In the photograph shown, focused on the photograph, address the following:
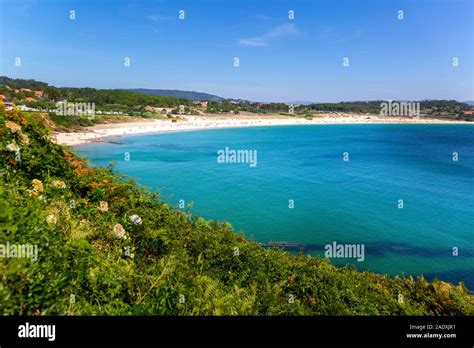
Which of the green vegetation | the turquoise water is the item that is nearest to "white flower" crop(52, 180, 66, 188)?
the green vegetation

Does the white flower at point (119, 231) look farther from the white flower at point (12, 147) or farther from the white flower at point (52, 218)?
the white flower at point (12, 147)
